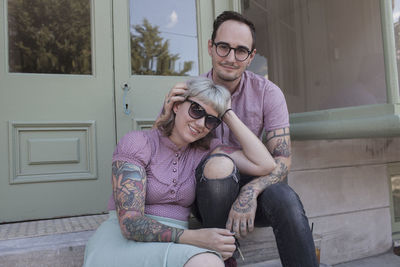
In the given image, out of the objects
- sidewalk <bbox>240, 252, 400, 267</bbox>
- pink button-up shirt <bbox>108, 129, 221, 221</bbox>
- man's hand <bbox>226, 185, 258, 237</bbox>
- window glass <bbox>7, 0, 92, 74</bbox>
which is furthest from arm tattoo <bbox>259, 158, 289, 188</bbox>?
window glass <bbox>7, 0, 92, 74</bbox>

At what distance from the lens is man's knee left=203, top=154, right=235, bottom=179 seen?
138 centimetres

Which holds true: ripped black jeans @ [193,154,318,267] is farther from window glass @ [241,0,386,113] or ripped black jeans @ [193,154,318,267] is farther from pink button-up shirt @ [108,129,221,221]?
window glass @ [241,0,386,113]

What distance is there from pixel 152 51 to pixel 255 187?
5.79ft

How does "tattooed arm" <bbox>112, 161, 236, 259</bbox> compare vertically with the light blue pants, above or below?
above

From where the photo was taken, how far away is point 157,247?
1155 millimetres

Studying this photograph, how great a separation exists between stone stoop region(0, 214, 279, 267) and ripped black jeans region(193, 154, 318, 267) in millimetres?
337

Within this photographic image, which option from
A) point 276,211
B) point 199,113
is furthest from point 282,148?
point 199,113

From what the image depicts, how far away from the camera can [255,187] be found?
147cm

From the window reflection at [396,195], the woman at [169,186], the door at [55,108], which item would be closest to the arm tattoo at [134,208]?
the woman at [169,186]

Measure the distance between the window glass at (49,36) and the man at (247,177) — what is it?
1.28m

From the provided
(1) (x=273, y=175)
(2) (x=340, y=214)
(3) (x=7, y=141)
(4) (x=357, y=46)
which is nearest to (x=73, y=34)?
(3) (x=7, y=141)

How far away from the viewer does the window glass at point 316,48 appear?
8.49ft

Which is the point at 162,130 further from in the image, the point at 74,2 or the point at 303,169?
the point at 74,2

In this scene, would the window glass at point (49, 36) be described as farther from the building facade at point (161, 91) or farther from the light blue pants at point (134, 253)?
the light blue pants at point (134, 253)
